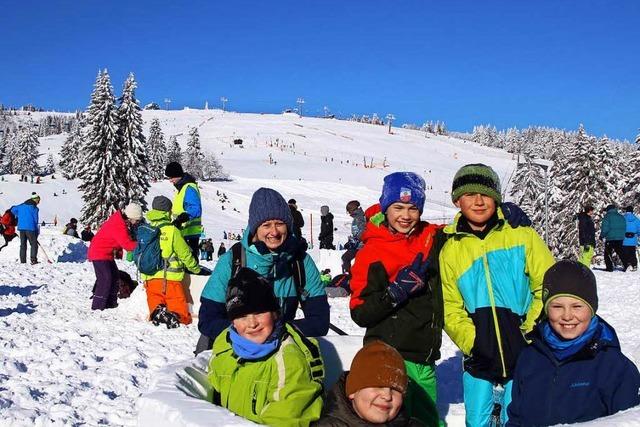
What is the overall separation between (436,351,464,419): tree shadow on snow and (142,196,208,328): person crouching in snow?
3.68m

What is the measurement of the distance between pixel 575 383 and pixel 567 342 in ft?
0.60

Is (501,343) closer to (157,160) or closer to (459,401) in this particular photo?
(459,401)

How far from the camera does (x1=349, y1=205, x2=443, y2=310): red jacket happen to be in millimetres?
3396

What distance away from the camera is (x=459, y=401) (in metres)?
5.54

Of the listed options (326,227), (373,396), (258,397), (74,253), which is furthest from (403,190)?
(74,253)

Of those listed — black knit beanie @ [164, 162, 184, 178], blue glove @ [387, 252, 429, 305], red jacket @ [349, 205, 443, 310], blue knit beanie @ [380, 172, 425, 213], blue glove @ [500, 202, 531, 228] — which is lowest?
blue glove @ [387, 252, 429, 305]

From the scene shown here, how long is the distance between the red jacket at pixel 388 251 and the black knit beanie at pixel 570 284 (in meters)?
0.73

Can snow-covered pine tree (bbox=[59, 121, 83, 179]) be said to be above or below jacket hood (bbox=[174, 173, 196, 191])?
above

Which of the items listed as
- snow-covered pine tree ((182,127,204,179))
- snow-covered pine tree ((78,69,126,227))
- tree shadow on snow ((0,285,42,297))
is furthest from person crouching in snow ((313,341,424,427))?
snow-covered pine tree ((182,127,204,179))

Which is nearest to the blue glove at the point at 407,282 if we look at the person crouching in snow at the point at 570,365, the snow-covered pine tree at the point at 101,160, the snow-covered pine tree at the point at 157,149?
the person crouching in snow at the point at 570,365

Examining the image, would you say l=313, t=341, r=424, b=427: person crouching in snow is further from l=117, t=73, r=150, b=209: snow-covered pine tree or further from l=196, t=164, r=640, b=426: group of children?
l=117, t=73, r=150, b=209: snow-covered pine tree

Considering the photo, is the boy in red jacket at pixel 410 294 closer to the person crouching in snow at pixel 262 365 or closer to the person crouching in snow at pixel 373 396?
the person crouching in snow at pixel 262 365

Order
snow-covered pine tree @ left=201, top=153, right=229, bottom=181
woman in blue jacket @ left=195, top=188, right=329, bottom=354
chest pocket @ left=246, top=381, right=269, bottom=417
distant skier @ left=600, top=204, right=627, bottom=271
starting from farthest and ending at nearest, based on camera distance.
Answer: snow-covered pine tree @ left=201, top=153, right=229, bottom=181 < distant skier @ left=600, top=204, right=627, bottom=271 < woman in blue jacket @ left=195, top=188, right=329, bottom=354 < chest pocket @ left=246, top=381, right=269, bottom=417

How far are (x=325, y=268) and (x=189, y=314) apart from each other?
21.9ft
